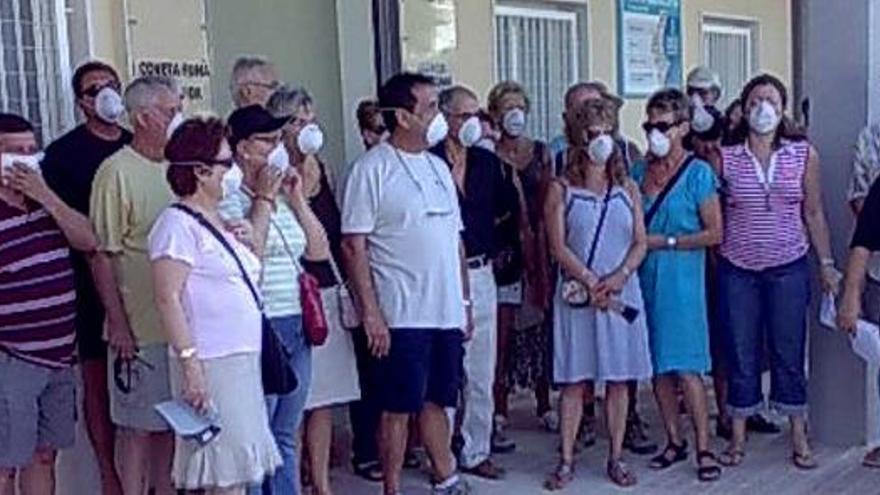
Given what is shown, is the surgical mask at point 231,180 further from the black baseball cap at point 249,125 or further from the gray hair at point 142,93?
the gray hair at point 142,93

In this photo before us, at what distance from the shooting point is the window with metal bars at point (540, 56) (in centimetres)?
842

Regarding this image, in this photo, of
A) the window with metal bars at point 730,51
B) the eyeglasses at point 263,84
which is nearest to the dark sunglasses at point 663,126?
the eyeglasses at point 263,84

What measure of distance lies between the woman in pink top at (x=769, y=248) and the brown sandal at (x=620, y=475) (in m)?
0.60

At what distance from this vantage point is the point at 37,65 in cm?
498

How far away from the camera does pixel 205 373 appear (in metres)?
3.83

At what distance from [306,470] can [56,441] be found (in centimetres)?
139

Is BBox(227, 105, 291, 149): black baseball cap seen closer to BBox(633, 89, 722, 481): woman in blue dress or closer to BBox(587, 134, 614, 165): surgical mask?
BBox(587, 134, 614, 165): surgical mask

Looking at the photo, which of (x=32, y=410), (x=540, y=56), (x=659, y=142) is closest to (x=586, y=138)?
(x=659, y=142)

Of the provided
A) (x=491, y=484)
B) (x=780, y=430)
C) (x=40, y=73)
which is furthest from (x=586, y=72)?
(x=40, y=73)

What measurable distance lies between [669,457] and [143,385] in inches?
101

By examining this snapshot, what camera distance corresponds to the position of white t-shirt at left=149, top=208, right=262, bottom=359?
12.5 feet

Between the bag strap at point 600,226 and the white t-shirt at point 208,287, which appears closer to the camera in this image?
the white t-shirt at point 208,287

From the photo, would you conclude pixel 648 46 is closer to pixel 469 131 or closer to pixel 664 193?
pixel 664 193

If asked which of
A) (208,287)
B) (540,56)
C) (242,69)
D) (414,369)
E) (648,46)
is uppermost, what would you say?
(648,46)
